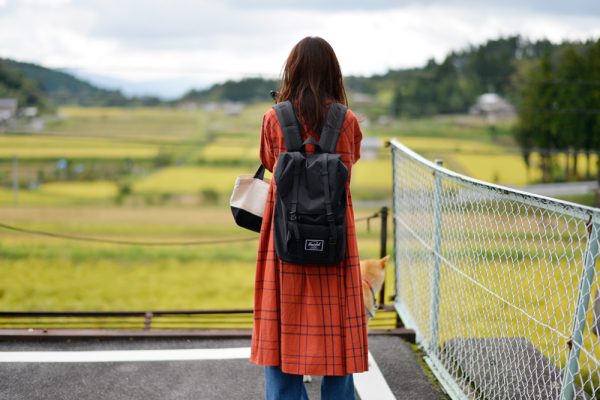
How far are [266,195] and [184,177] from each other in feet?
262

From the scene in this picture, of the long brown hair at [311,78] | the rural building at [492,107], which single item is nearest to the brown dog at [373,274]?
the long brown hair at [311,78]

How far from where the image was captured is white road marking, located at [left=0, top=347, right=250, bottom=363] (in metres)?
3.48

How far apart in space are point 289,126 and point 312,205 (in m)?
0.29

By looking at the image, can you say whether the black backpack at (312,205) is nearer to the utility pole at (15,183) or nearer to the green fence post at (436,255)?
the green fence post at (436,255)

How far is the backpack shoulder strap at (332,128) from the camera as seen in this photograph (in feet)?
6.93

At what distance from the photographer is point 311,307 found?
219 cm

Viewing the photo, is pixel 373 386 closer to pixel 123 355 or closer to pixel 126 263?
pixel 123 355

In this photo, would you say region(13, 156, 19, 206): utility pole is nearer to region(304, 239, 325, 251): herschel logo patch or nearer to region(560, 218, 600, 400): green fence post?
region(304, 239, 325, 251): herschel logo patch

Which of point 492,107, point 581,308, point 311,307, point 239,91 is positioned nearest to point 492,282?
point 581,308

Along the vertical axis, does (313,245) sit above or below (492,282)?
above

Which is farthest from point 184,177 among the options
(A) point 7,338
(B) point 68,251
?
(A) point 7,338

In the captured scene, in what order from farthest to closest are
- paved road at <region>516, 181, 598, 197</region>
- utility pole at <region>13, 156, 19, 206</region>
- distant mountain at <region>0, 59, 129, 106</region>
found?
utility pole at <region>13, 156, 19, 206</region>, distant mountain at <region>0, 59, 129, 106</region>, paved road at <region>516, 181, 598, 197</region>

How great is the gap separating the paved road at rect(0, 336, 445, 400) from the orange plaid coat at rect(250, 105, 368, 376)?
38.2 inches

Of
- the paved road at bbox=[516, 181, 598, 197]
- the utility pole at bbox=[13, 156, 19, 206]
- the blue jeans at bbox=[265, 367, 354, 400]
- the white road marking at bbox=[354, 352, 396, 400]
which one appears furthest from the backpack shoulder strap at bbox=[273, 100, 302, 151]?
the utility pole at bbox=[13, 156, 19, 206]
